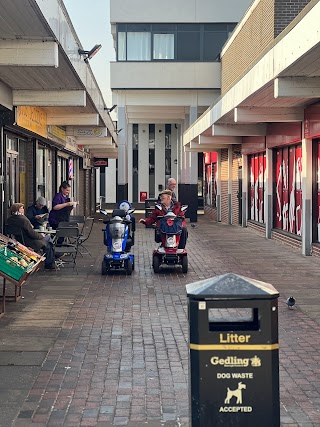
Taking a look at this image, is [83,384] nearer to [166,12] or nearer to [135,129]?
[166,12]

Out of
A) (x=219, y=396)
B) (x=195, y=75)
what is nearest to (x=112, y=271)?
(x=219, y=396)

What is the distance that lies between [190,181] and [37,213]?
61.0 feet

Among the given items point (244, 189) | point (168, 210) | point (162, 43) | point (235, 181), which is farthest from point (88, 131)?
point (168, 210)

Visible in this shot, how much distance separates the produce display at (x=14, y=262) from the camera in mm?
8609

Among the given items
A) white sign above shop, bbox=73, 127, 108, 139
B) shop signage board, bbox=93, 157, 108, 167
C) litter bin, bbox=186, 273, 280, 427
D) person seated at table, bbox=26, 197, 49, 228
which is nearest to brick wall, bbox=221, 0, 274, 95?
white sign above shop, bbox=73, 127, 108, 139

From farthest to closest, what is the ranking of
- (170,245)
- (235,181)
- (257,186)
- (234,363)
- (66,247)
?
(235,181), (257,186), (66,247), (170,245), (234,363)

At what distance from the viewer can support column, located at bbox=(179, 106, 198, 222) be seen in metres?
31.9

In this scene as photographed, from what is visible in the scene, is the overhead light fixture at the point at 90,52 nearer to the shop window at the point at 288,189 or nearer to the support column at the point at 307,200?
the support column at the point at 307,200

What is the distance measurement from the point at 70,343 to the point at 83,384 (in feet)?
4.88

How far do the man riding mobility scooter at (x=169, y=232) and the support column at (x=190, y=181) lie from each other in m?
18.6

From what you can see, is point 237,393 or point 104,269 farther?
point 104,269

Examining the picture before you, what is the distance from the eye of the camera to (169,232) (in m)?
12.8

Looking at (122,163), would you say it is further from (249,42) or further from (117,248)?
(117,248)

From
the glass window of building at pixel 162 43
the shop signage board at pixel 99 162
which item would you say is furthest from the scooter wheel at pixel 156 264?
the shop signage board at pixel 99 162
